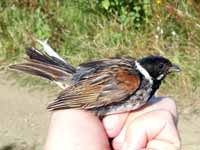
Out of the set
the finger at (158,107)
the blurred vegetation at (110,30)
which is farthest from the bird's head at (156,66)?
the blurred vegetation at (110,30)

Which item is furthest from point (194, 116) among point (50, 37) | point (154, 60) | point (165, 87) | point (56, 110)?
point (56, 110)

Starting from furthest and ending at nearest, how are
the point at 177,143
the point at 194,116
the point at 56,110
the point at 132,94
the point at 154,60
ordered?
the point at 194,116, the point at 154,60, the point at 132,94, the point at 56,110, the point at 177,143

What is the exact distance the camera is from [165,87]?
5688 millimetres

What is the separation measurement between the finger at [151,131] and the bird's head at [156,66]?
683 mm

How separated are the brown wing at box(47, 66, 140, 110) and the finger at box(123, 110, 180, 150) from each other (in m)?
0.50

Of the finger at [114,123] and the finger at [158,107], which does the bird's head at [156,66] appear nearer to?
the finger at [158,107]

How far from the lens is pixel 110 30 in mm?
6223

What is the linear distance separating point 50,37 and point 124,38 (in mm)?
769

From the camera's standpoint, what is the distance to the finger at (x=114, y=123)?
8.54ft

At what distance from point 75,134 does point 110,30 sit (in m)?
3.81

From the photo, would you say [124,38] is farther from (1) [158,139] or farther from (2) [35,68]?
(1) [158,139]

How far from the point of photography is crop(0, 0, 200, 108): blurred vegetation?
582 cm

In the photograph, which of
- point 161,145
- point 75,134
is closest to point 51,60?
point 75,134

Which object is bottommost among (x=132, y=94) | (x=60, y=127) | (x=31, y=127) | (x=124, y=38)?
(x=31, y=127)
